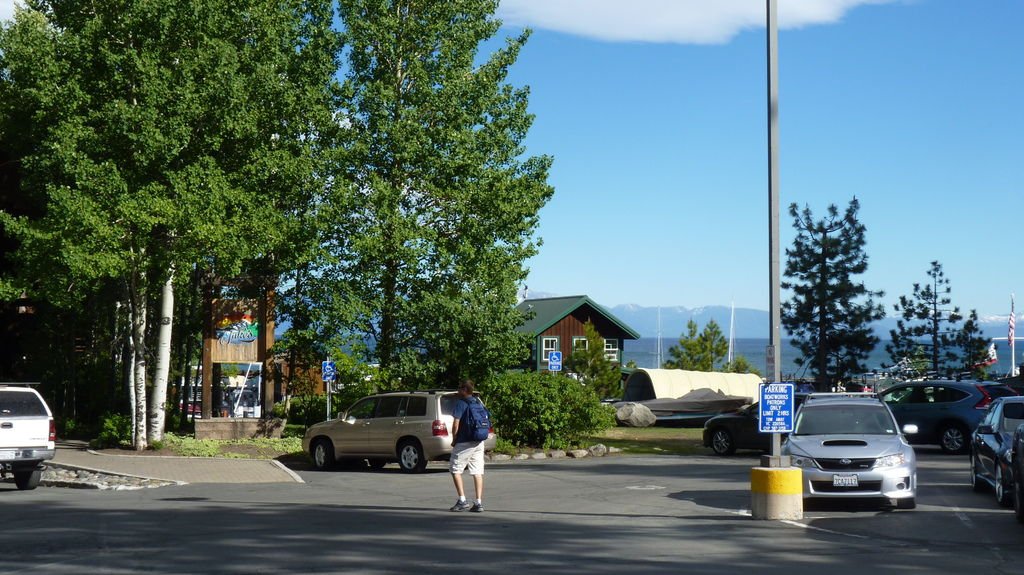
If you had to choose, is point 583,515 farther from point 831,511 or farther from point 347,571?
point 347,571

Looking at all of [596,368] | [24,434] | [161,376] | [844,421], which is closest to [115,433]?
[161,376]

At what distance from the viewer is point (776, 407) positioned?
14266 millimetres

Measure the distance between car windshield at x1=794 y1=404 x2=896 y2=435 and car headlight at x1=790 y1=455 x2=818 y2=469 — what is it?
1.00 m

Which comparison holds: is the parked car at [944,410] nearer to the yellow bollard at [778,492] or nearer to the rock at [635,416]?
the yellow bollard at [778,492]

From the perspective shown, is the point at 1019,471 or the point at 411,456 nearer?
the point at 1019,471

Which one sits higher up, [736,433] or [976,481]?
[736,433]

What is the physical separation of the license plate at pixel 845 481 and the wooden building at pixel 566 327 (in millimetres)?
47207

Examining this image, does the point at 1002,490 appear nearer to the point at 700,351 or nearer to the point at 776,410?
the point at 776,410

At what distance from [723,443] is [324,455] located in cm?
1024

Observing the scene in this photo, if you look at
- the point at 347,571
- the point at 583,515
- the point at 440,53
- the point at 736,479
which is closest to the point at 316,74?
the point at 440,53

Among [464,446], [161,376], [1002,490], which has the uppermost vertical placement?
[161,376]

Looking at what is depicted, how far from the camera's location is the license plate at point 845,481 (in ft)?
49.1

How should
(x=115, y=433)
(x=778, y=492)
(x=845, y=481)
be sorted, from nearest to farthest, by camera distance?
(x=778, y=492), (x=845, y=481), (x=115, y=433)

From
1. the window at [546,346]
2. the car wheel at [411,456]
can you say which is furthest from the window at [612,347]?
the car wheel at [411,456]
